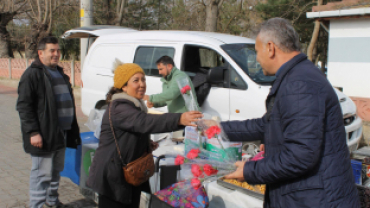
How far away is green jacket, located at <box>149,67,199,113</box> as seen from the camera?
4.47 meters

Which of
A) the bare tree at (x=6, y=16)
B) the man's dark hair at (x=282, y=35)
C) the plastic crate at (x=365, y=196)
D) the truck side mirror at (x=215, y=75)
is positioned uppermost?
the bare tree at (x=6, y=16)

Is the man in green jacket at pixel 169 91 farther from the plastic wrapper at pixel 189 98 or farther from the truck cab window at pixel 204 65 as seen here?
the plastic wrapper at pixel 189 98

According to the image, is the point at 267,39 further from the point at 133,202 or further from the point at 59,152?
the point at 59,152

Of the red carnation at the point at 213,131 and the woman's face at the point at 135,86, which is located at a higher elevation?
the woman's face at the point at 135,86

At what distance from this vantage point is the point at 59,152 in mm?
3648

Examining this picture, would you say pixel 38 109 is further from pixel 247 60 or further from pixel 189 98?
pixel 247 60

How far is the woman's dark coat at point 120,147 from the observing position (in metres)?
2.35

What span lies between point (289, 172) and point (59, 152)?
2825 millimetres

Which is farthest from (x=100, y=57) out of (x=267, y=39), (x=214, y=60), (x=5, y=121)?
(x=267, y=39)

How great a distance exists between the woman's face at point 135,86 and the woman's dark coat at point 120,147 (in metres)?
0.10

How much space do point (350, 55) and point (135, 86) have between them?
784 cm

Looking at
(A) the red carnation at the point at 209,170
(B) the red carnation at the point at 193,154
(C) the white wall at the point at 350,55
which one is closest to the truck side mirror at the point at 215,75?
(B) the red carnation at the point at 193,154

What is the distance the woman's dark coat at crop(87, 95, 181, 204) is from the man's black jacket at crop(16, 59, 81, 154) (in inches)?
45.7

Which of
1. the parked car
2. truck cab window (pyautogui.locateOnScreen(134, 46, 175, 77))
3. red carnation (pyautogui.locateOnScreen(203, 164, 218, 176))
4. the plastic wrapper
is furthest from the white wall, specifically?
red carnation (pyautogui.locateOnScreen(203, 164, 218, 176))
